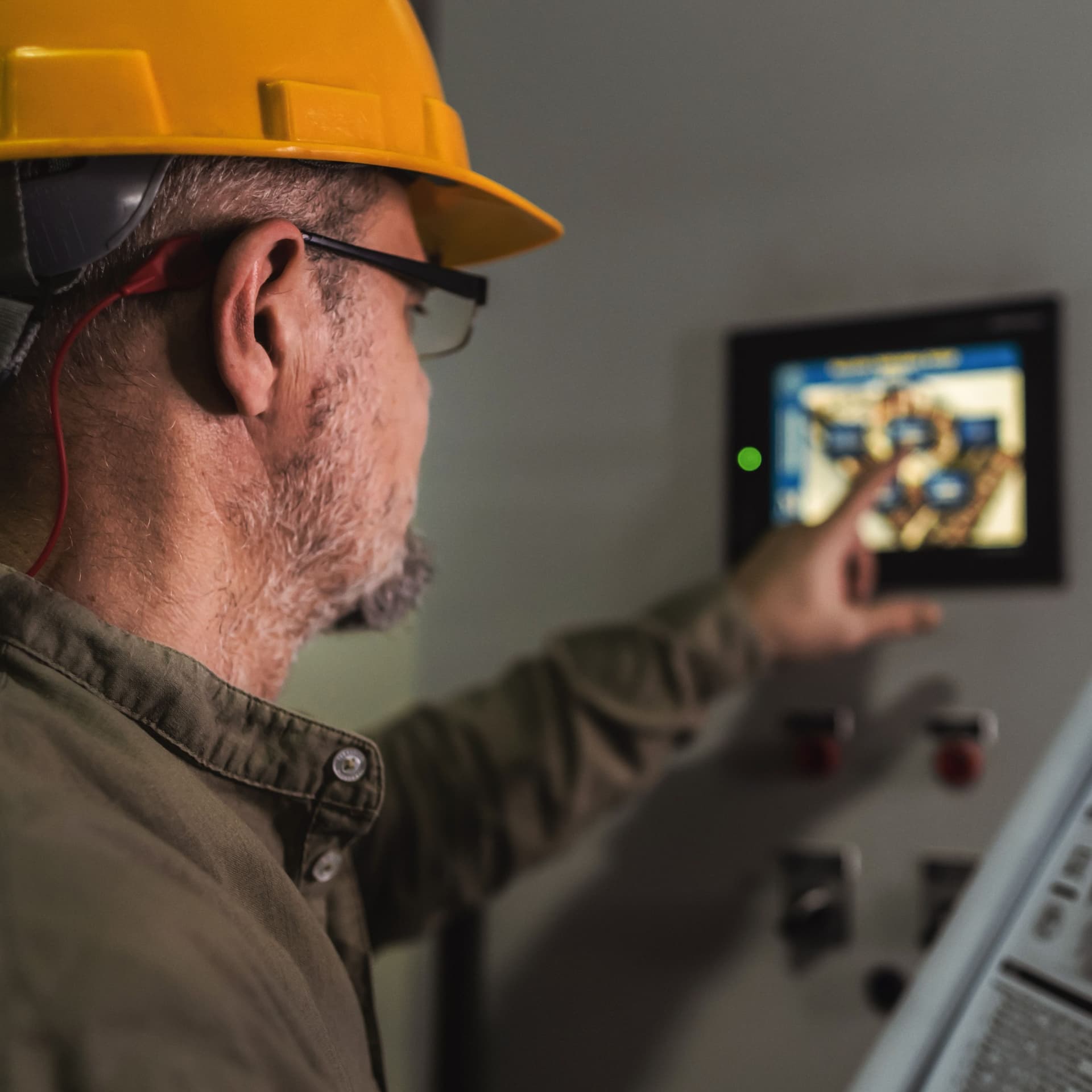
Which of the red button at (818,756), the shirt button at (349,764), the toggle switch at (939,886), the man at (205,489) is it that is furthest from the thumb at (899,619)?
the shirt button at (349,764)

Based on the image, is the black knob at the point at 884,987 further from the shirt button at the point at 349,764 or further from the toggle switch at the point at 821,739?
the shirt button at the point at 349,764

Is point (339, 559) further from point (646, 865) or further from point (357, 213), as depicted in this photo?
point (646, 865)

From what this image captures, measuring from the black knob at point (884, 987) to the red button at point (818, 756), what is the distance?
0.19 meters

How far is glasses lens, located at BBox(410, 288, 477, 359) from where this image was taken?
0.89m

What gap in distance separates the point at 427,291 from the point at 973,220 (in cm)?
57

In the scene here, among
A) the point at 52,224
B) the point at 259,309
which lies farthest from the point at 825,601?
the point at 52,224

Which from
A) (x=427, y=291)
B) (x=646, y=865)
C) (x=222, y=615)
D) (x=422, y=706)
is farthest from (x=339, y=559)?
(x=646, y=865)

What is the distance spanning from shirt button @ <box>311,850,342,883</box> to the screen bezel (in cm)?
57

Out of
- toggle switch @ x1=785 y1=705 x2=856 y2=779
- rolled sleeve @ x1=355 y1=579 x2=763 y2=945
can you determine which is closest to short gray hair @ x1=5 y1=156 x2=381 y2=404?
rolled sleeve @ x1=355 y1=579 x2=763 y2=945

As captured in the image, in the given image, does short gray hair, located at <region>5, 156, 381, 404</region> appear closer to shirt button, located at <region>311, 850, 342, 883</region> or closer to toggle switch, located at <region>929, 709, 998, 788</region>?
shirt button, located at <region>311, 850, 342, 883</region>

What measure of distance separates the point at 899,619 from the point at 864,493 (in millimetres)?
128

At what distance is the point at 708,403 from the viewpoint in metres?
1.20

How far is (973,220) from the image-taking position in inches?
42.3

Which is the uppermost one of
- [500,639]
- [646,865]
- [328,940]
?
[500,639]
